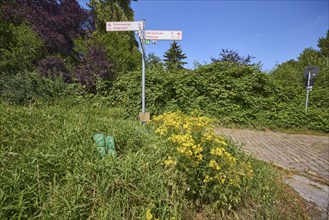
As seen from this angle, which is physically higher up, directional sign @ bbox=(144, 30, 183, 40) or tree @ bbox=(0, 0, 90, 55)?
tree @ bbox=(0, 0, 90, 55)

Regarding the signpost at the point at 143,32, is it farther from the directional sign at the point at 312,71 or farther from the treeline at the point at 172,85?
the directional sign at the point at 312,71

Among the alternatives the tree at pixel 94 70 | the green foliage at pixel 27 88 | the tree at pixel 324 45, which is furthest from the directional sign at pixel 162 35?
the tree at pixel 324 45

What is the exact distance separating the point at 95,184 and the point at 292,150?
4302 mm

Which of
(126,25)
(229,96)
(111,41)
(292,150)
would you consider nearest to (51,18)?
(111,41)

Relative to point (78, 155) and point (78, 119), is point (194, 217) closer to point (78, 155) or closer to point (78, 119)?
point (78, 155)

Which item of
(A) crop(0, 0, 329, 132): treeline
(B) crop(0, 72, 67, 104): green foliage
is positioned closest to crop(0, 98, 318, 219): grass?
(B) crop(0, 72, 67, 104): green foliage

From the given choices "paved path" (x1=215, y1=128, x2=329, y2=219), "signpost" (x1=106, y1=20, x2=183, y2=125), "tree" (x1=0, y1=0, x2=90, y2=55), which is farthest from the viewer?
"tree" (x1=0, y1=0, x2=90, y2=55)

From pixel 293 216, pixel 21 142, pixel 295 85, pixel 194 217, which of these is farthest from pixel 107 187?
pixel 295 85

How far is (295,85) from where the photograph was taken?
6.84 meters

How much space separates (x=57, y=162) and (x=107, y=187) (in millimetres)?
600

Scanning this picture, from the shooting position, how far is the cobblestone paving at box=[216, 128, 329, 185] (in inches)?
126

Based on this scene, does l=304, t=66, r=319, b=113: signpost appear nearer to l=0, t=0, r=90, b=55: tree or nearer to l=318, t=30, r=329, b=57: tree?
l=0, t=0, r=90, b=55: tree

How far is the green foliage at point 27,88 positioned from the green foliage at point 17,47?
1.15 m

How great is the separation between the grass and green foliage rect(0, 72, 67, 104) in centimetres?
320
